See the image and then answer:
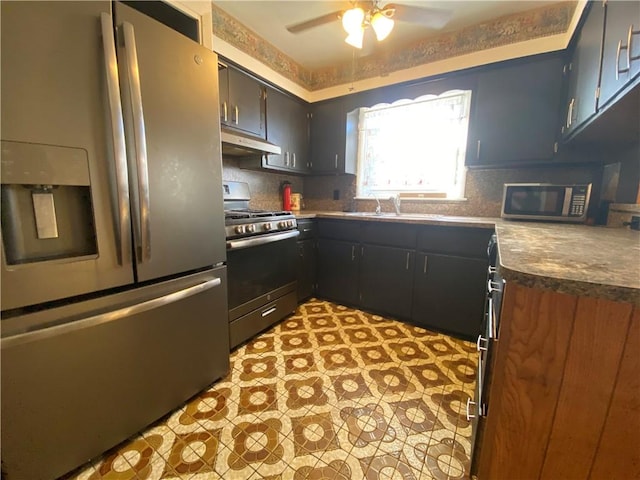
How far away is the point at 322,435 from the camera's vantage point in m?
1.23

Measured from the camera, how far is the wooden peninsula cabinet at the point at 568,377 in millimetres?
587

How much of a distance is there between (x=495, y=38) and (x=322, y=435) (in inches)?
122

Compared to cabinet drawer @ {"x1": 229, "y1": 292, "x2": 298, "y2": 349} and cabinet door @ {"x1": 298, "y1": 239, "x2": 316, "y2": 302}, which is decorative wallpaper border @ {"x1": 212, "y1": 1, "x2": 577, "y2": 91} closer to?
cabinet door @ {"x1": 298, "y1": 239, "x2": 316, "y2": 302}

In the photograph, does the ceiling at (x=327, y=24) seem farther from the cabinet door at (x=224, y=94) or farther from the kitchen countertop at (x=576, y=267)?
the kitchen countertop at (x=576, y=267)

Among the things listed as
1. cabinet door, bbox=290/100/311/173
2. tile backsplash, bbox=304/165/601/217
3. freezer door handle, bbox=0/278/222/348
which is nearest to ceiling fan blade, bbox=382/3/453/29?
tile backsplash, bbox=304/165/601/217

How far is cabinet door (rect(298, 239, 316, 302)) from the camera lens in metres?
2.51

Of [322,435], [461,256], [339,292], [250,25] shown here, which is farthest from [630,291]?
[250,25]

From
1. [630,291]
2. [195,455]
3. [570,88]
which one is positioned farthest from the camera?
[570,88]

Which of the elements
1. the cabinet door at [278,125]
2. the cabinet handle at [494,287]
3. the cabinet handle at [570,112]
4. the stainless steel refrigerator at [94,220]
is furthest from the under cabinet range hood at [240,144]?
the cabinet handle at [570,112]

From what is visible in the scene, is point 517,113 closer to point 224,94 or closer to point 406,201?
point 406,201

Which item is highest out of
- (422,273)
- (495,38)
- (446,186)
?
(495,38)

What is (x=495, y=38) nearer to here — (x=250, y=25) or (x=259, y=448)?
(x=250, y=25)

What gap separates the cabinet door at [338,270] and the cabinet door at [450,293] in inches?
22.2

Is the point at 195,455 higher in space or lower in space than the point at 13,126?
lower
